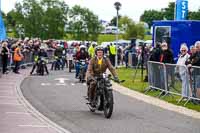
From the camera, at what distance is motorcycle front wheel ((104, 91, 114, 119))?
15.4 m

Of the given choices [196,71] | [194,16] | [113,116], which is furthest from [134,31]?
[113,116]

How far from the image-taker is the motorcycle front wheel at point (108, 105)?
15.4m

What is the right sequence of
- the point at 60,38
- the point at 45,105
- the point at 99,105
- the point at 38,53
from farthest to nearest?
the point at 60,38 → the point at 38,53 → the point at 45,105 → the point at 99,105

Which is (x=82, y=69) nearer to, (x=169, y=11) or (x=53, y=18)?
(x=53, y=18)

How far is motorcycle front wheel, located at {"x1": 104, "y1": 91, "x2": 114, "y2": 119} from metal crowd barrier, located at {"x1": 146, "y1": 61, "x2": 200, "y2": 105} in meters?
3.50

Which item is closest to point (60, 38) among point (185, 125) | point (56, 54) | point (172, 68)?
point (56, 54)

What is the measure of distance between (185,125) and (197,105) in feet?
13.8

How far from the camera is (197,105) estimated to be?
60.5 ft

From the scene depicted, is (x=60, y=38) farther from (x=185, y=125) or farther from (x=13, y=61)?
(x=185, y=125)

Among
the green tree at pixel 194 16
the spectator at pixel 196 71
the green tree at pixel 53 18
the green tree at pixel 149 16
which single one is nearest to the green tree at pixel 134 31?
the green tree at pixel 149 16

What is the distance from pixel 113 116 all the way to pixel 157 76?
6.05 meters

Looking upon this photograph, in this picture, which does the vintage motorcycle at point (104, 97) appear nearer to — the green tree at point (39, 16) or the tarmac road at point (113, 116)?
the tarmac road at point (113, 116)

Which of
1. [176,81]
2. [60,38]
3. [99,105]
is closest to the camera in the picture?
[99,105]

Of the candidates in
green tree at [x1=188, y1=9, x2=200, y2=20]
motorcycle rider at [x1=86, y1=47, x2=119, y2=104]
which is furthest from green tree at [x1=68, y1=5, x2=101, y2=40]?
motorcycle rider at [x1=86, y1=47, x2=119, y2=104]
